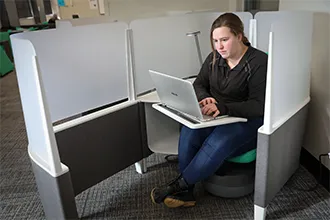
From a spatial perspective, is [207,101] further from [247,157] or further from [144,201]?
[144,201]

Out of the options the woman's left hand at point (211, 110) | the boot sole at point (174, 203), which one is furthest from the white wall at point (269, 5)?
the boot sole at point (174, 203)

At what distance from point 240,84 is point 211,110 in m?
0.25

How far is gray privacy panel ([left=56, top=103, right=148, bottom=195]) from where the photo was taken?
5.22ft

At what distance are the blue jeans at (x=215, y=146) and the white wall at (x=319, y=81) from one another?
0.50 m

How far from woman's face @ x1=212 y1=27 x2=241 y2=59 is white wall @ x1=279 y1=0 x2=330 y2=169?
1.78 ft

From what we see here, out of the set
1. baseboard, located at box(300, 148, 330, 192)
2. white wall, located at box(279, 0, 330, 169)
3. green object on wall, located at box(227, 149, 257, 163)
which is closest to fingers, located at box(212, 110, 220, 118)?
green object on wall, located at box(227, 149, 257, 163)

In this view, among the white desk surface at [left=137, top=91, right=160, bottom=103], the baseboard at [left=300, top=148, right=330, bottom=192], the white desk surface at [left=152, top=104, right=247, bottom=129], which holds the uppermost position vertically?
the white desk surface at [left=152, top=104, right=247, bottom=129]

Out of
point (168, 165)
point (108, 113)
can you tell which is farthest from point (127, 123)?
point (168, 165)

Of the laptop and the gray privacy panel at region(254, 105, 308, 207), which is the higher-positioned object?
the laptop

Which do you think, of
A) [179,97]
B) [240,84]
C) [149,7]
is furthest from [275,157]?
[149,7]

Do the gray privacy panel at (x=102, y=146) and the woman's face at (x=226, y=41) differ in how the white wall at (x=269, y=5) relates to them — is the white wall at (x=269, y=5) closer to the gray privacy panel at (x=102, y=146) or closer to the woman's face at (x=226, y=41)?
the woman's face at (x=226, y=41)

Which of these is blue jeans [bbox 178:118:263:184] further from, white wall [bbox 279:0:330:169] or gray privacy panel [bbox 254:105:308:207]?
white wall [bbox 279:0:330:169]

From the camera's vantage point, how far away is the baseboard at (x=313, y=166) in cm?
189

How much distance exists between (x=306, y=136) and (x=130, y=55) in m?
1.27
